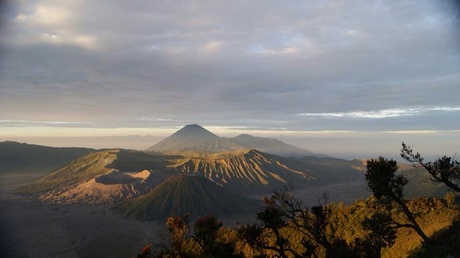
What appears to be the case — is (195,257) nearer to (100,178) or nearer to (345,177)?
(100,178)

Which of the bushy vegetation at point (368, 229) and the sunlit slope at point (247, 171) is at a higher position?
the bushy vegetation at point (368, 229)

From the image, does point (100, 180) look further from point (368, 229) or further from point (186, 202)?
point (368, 229)

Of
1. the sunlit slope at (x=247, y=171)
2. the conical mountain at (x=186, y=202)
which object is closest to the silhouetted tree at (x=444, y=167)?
the conical mountain at (x=186, y=202)

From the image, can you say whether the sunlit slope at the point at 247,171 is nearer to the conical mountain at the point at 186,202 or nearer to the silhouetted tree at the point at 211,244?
the conical mountain at the point at 186,202

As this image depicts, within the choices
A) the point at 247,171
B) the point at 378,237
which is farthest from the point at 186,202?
the point at 378,237

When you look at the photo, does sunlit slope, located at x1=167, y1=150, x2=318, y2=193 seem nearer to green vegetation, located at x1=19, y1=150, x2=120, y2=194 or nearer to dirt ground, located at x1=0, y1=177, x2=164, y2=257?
green vegetation, located at x1=19, y1=150, x2=120, y2=194

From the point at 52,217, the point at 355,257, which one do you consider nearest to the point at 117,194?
the point at 52,217
